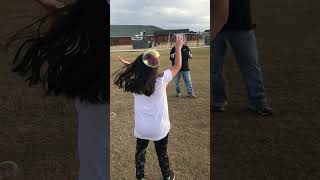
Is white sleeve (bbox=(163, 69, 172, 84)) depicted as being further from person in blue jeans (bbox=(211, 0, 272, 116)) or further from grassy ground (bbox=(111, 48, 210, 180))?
grassy ground (bbox=(111, 48, 210, 180))

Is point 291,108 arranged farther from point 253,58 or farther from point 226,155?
point 253,58

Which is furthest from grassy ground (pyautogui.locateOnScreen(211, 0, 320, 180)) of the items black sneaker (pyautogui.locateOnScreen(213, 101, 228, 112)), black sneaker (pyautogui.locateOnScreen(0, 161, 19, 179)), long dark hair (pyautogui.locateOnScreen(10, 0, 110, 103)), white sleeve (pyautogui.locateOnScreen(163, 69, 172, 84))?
black sneaker (pyautogui.locateOnScreen(0, 161, 19, 179))

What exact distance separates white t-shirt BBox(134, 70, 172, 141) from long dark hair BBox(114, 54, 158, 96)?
2 cm

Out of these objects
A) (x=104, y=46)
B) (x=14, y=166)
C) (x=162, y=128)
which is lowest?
(x=14, y=166)

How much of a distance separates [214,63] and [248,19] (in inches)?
15.4

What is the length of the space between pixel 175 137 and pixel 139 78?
0.89 m

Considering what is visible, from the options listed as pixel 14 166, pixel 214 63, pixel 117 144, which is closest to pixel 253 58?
pixel 214 63

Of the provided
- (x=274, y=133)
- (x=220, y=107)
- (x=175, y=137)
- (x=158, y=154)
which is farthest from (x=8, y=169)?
(x=274, y=133)

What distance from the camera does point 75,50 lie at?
0.90 meters

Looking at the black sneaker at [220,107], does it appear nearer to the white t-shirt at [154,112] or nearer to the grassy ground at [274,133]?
the grassy ground at [274,133]

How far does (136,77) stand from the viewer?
1.47 meters

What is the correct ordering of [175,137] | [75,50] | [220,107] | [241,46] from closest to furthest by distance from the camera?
[75,50], [241,46], [175,137], [220,107]

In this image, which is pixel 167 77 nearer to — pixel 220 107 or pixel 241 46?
pixel 241 46

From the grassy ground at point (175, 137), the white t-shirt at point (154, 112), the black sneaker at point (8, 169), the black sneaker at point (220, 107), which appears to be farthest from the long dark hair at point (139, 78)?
the black sneaker at point (220, 107)
